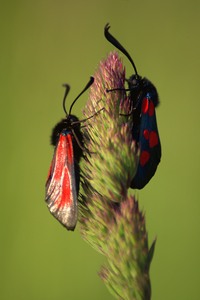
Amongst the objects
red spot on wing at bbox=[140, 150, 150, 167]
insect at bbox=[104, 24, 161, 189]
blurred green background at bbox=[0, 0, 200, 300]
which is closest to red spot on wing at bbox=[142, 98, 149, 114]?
insect at bbox=[104, 24, 161, 189]

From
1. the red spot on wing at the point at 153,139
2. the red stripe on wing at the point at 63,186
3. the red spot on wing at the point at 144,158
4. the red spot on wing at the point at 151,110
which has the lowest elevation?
the red stripe on wing at the point at 63,186

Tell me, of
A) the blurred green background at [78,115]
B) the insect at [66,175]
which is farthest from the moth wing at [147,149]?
the blurred green background at [78,115]

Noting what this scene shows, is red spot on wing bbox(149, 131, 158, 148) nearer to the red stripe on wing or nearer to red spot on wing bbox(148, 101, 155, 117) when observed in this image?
red spot on wing bbox(148, 101, 155, 117)

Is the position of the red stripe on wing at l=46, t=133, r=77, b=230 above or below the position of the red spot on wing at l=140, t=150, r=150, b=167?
below

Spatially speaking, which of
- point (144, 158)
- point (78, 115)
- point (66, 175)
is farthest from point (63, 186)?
point (78, 115)

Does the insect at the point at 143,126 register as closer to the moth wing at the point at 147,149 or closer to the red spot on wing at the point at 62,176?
the moth wing at the point at 147,149
